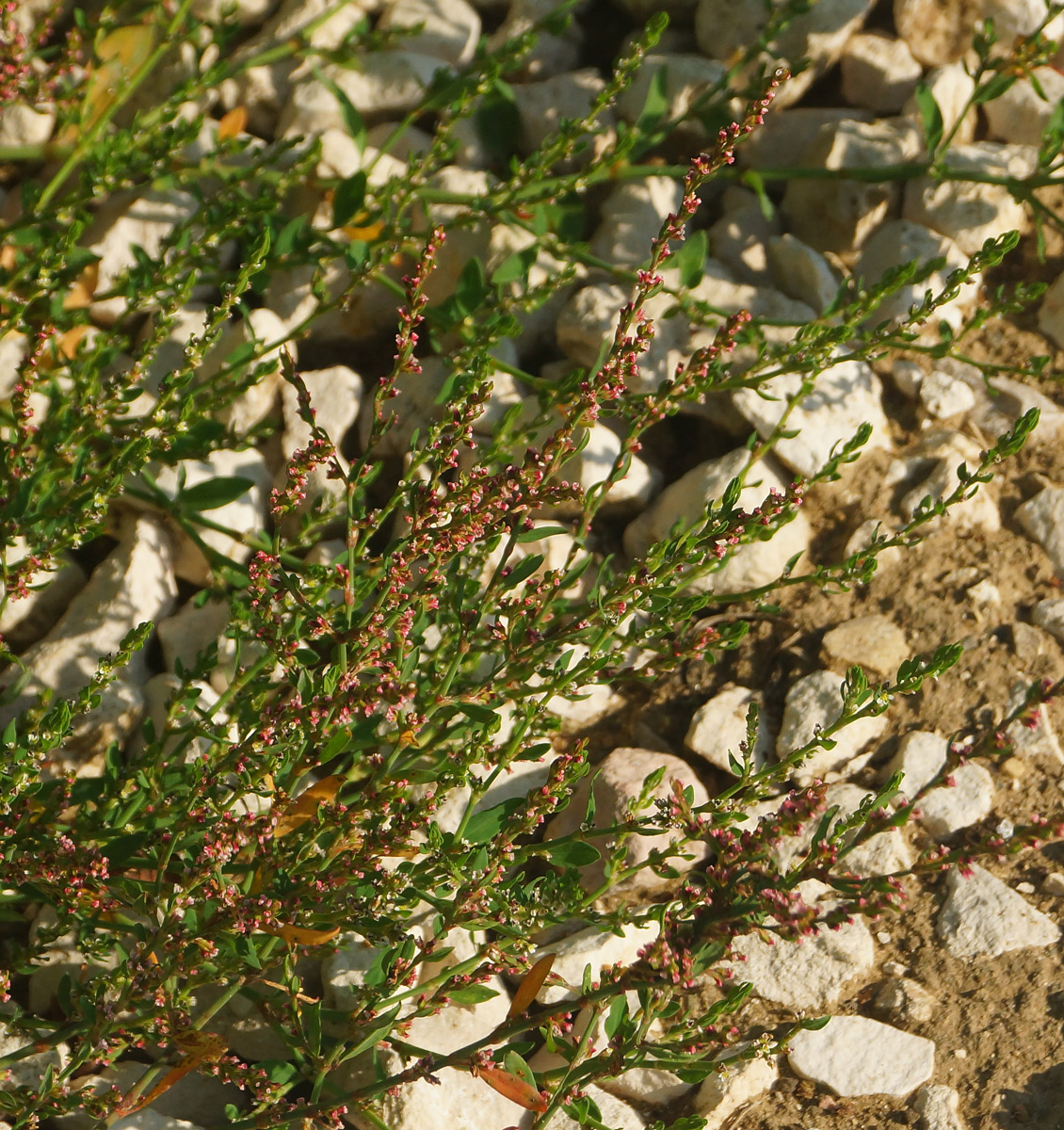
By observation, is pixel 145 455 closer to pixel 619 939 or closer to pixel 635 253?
pixel 619 939

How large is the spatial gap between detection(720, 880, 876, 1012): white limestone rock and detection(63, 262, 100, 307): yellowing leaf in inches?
82.0

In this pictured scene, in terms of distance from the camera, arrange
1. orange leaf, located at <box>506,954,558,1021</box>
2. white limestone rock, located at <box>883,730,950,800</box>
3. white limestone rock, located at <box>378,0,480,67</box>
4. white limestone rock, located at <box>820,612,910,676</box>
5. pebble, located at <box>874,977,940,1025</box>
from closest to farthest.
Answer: orange leaf, located at <box>506,954,558,1021</box> → pebble, located at <box>874,977,940,1025</box> → white limestone rock, located at <box>883,730,950,800</box> → white limestone rock, located at <box>820,612,910,676</box> → white limestone rock, located at <box>378,0,480,67</box>

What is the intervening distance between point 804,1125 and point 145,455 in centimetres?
160

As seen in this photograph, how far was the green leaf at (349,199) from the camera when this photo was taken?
109 inches

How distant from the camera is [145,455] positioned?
1.97 meters

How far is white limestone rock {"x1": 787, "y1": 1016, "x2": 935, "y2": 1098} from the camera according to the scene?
2.20 meters

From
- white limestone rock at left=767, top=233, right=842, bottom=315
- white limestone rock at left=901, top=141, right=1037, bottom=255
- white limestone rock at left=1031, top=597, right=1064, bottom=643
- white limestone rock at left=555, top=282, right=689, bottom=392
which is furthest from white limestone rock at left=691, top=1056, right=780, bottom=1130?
white limestone rock at left=901, top=141, right=1037, bottom=255

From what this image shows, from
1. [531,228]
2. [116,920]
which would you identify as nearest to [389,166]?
[531,228]

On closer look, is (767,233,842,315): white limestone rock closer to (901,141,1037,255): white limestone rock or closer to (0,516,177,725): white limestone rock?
(901,141,1037,255): white limestone rock

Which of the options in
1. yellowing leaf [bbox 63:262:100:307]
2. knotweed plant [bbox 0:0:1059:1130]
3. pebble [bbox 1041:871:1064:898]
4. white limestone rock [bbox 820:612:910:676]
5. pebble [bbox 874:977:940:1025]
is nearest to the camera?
knotweed plant [bbox 0:0:1059:1130]

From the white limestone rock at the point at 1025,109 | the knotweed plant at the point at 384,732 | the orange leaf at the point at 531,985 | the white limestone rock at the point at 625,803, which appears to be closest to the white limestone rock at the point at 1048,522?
the knotweed plant at the point at 384,732

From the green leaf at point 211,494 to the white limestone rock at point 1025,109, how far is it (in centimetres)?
220

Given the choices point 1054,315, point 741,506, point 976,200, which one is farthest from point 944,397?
point 741,506

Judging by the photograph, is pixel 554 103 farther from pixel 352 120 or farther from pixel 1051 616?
pixel 1051 616
